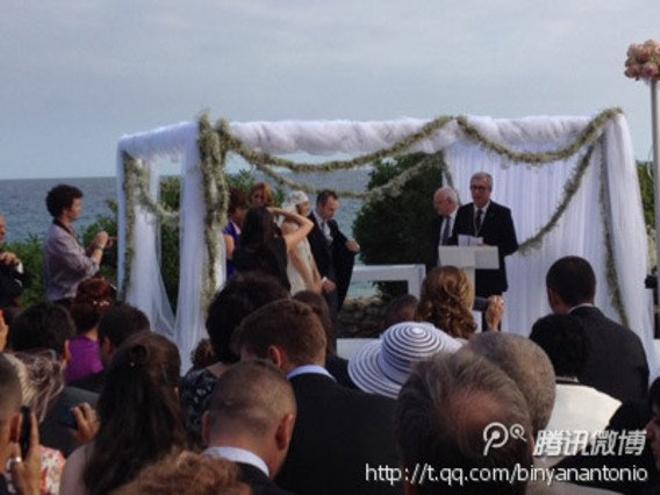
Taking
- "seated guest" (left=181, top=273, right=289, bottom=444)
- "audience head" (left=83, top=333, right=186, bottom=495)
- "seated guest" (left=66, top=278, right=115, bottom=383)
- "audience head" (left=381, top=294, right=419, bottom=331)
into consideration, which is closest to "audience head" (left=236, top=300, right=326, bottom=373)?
"seated guest" (left=181, top=273, right=289, bottom=444)

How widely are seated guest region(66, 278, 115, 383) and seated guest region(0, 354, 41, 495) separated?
215 cm

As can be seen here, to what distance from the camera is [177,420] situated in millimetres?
3068

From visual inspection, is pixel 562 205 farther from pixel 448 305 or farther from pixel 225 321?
pixel 225 321

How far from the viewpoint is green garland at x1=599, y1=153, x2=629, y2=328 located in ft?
34.9

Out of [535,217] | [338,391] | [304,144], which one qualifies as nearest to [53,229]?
[304,144]

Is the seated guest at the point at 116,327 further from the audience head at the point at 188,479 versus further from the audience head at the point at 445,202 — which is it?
the audience head at the point at 445,202

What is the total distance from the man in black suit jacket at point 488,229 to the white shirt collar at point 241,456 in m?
7.88

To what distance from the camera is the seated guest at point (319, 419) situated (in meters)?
3.36

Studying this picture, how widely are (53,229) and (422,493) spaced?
7093 millimetres

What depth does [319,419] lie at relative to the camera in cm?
343

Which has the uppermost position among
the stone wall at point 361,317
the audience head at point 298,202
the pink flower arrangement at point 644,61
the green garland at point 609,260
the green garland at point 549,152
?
the pink flower arrangement at point 644,61

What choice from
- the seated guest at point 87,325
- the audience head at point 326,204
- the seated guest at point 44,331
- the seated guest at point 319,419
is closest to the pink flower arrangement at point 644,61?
the audience head at point 326,204

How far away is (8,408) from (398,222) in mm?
12850

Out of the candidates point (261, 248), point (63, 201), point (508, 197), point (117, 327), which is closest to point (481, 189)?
point (508, 197)
